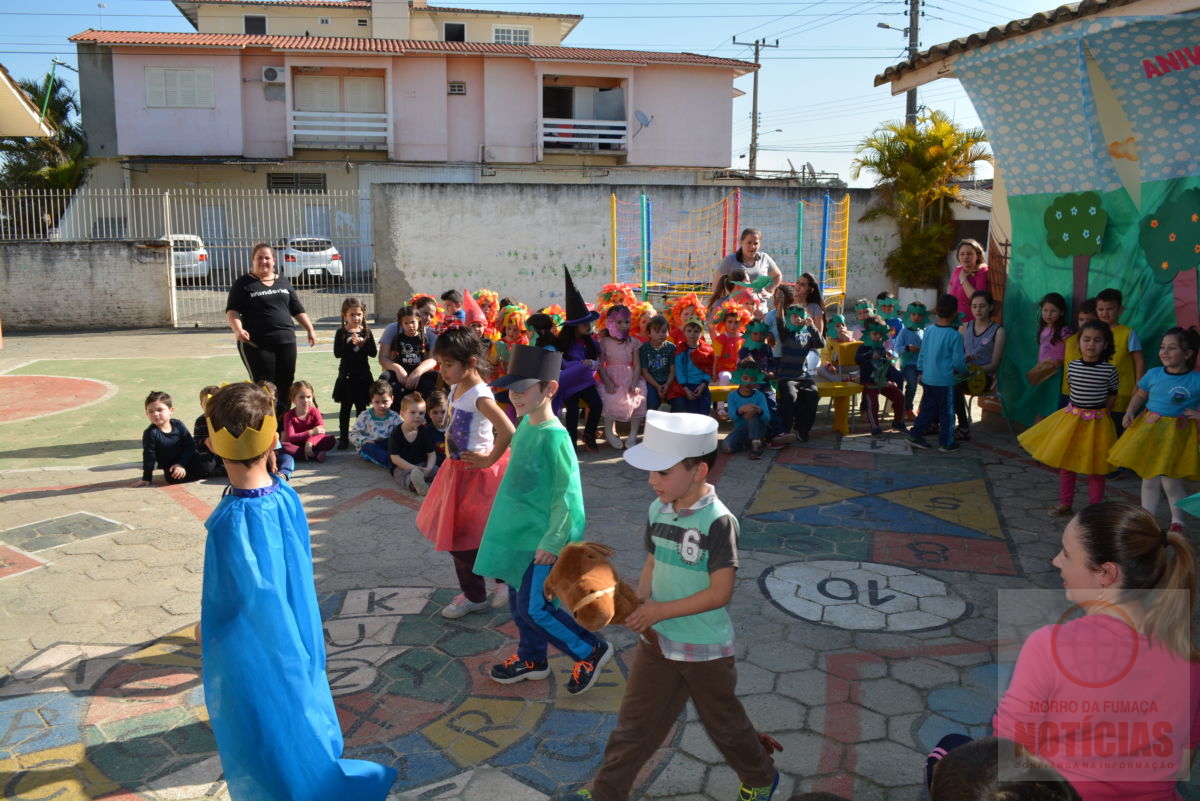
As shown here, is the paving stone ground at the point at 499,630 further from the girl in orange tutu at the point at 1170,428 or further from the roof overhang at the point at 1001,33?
the roof overhang at the point at 1001,33

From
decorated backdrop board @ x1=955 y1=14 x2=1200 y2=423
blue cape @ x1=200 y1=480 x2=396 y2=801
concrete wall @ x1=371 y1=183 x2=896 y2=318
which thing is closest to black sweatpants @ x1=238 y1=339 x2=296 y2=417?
blue cape @ x1=200 y1=480 x2=396 y2=801

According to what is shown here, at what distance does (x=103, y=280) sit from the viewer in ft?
64.2

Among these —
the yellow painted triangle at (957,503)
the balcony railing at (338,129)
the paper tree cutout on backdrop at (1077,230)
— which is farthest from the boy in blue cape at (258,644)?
the balcony railing at (338,129)

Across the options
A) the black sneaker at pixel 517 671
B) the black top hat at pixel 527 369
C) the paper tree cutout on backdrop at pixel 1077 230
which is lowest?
the black sneaker at pixel 517 671

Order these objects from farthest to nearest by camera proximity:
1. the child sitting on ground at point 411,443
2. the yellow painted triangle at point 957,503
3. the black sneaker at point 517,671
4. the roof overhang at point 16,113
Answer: the roof overhang at point 16,113 → the child sitting on ground at point 411,443 → the yellow painted triangle at point 957,503 → the black sneaker at point 517,671

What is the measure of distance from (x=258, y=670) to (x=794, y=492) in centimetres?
561

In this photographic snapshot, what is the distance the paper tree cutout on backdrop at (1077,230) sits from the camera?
8812mm

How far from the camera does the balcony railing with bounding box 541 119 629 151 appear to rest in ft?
105

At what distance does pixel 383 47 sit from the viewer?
101 feet

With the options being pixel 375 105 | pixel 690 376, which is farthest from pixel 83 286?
pixel 690 376

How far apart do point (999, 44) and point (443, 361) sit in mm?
6911

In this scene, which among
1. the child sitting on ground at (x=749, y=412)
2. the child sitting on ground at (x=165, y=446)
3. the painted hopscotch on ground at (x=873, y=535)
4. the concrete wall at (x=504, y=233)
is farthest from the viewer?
the concrete wall at (x=504, y=233)

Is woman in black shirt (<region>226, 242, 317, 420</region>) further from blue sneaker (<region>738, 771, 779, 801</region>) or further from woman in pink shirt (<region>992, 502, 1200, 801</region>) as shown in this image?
woman in pink shirt (<region>992, 502, 1200, 801</region>)

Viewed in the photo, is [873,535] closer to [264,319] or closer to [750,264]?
[750,264]
